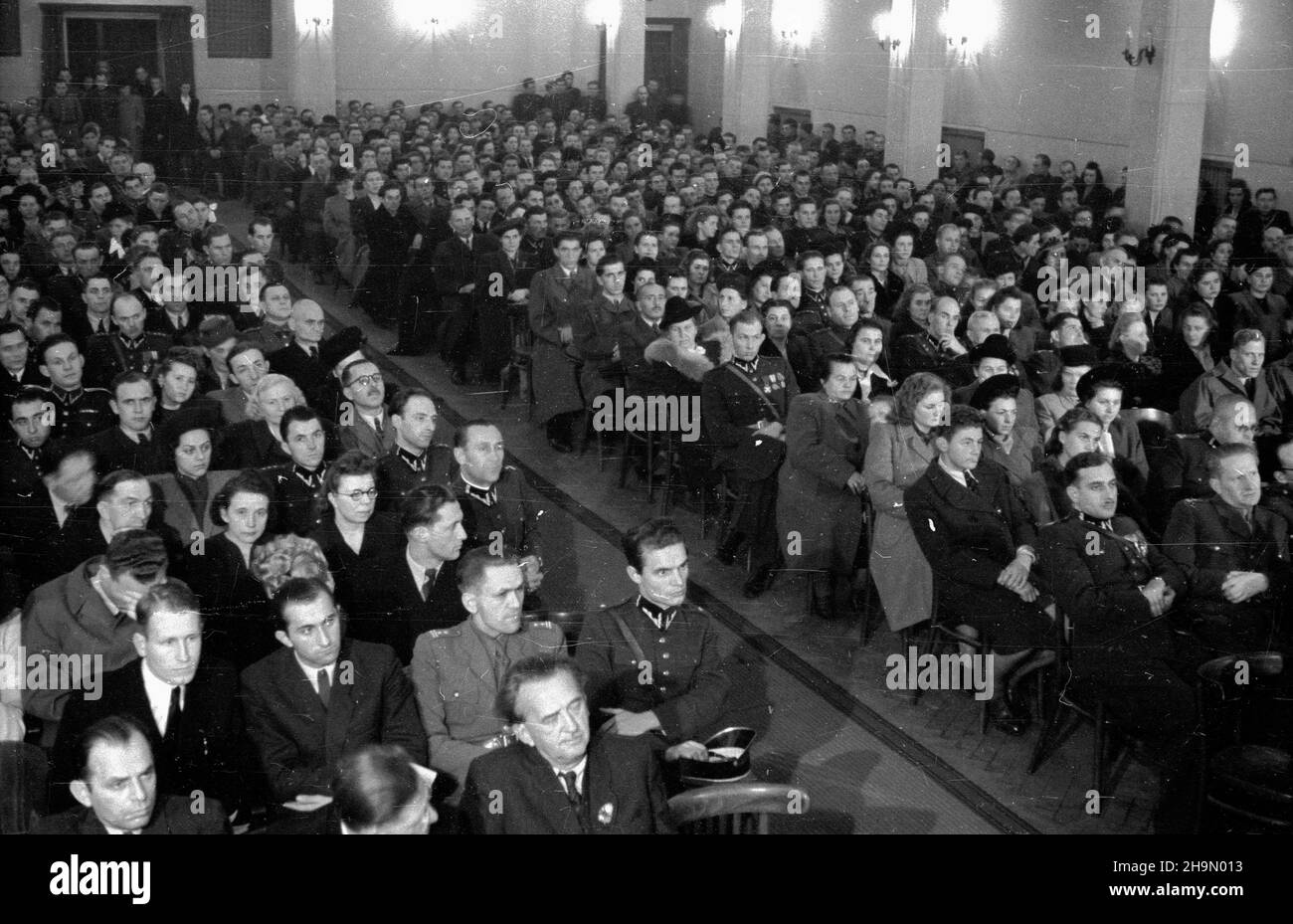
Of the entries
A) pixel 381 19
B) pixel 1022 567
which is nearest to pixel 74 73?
pixel 381 19

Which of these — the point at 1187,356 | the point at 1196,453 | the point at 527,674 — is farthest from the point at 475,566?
the point at 1187,356

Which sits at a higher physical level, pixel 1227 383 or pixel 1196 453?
pixel 1227 383

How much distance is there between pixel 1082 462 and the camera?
392 cm

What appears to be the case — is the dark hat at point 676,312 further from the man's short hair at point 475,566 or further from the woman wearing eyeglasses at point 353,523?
the man's short hair at point 475,566

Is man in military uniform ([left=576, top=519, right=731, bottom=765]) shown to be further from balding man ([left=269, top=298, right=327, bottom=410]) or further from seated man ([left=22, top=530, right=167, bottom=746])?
balding man ([left=269, top=298, right=327, bottom=410])

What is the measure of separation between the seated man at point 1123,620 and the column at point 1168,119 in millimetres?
7060

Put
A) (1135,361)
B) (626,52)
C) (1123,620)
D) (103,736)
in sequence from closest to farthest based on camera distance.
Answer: (103,736)
(1123,620)
(1135,361)
(626,52)

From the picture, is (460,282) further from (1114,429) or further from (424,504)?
(424,504)

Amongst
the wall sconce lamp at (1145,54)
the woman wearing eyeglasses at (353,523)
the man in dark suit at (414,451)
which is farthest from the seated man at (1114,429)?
the wall sconce lamp at (1145,54)

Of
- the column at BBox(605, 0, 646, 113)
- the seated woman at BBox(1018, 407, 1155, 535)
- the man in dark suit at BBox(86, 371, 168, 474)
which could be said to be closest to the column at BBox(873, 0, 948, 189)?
the column at BBox(605, 0, 646, 113)

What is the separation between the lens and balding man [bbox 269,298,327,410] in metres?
5.40

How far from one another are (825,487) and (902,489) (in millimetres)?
464

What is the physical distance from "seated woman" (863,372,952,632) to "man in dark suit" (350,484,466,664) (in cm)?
151

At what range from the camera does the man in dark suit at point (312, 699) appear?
3020 millimetres
